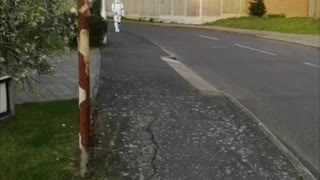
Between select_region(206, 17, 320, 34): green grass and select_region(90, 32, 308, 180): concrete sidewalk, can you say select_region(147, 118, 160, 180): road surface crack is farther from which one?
select_region(206, 17, 320, 34): green grass

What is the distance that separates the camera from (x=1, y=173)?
5602 millimetres

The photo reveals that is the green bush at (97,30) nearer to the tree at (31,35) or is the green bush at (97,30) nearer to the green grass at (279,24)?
the tree at (31,35)

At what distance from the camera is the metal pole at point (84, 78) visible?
17.5ft

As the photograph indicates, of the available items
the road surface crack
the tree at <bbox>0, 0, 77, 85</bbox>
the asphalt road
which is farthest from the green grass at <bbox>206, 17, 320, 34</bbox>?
the tree at <bbox>0, 0, 77, 85</bbox>

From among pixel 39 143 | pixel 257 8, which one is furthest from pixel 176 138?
pixel 257 8

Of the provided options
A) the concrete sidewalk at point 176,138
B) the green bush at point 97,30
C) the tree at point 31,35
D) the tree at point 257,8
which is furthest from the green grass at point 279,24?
the tree at point 31,35

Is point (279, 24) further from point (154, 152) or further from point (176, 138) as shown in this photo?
point (154, 152)

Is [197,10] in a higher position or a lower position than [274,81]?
higher

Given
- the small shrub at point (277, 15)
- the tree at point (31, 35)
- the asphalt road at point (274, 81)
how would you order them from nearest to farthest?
the tree at point (31, 35) < the asphalt road at point (274, 81) < the small shrub at point (277, 15)

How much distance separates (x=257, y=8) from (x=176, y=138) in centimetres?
3859

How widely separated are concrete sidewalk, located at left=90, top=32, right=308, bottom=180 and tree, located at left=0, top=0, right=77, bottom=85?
3.43 ft

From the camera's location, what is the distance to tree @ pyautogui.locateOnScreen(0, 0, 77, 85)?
657 cm

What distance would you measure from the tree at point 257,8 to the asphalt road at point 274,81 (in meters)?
19.6

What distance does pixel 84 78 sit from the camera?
5.46m
